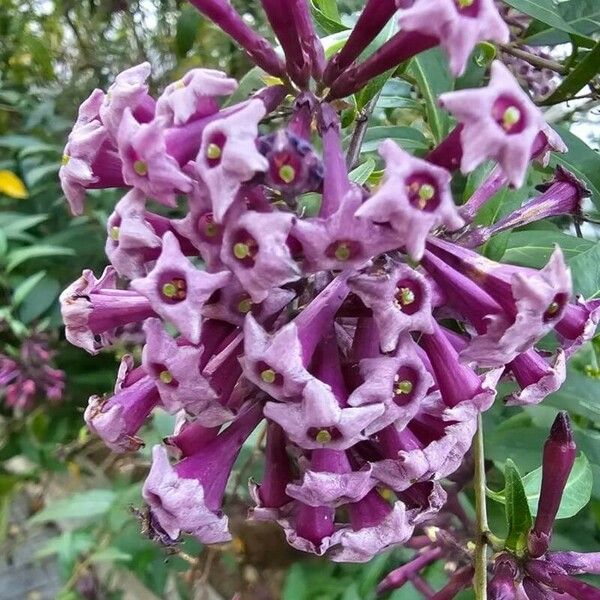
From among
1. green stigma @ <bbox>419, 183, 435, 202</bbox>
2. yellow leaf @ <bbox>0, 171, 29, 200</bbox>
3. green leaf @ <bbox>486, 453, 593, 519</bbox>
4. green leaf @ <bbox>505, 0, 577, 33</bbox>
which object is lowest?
yellow leaf @ <bbox>0, 171, 29, 200</bbox>

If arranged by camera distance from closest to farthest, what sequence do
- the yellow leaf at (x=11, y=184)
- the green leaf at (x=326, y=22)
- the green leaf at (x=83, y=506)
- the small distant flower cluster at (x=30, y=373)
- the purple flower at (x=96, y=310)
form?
the purple flower at (x=96, y=310) < the green leaf at (x=326, y=22) < the green leaf at (x=83, y=506) < the small distant flower cluster at (x=30, y=373) < the yellow leaf at (x=11, y=184)

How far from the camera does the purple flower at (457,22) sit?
32cm

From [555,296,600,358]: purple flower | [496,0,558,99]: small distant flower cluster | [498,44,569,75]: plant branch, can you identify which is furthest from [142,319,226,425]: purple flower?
[496,0,558,99]: small distant flower cluster

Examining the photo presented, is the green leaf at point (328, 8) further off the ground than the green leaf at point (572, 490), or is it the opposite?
the green leaf at point (328, 8)

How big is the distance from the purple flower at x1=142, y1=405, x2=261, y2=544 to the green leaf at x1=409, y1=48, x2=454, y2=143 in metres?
0.35

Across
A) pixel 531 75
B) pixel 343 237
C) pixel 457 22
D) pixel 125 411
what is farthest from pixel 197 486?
pixel 531 75

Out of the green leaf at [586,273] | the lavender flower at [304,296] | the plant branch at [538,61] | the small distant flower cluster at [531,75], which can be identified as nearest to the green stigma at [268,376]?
the lavender flower at [304,296]

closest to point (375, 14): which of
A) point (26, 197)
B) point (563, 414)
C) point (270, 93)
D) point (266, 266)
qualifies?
point (270, 93)

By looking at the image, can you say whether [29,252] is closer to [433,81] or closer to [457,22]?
[433,81]

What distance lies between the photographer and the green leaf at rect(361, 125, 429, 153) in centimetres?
70

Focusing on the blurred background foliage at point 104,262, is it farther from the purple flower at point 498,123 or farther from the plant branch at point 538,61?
the purple flower at point 498,123

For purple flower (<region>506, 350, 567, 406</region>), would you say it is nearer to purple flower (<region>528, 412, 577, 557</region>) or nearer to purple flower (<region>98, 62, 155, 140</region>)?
purple flower (<region>528, 412, 577, 557</region>)

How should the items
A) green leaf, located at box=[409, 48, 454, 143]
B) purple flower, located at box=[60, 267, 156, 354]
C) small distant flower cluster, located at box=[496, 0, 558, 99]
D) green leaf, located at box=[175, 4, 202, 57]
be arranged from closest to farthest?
1. purple flower, located at box=[60, 267, 156, 354]
2. green leaf, located at box=[409, 48, 454, 143]
3. small distant flower cluster, located at box=[496, 0, 558, 99]
4. green leaf, located at box=[175, 4, 202, 57]

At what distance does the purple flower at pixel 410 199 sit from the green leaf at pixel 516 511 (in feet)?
0.88
